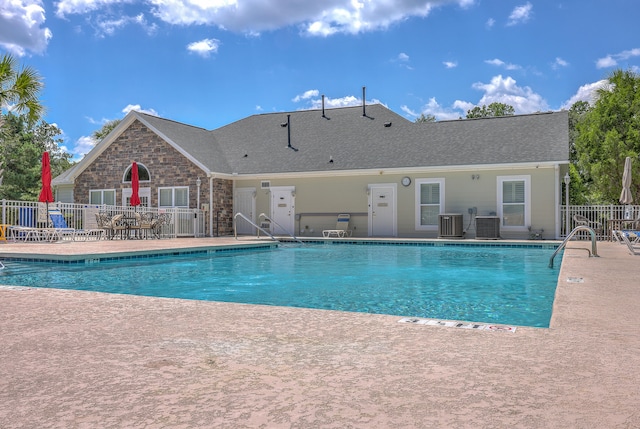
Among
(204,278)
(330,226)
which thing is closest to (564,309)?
(204,278)

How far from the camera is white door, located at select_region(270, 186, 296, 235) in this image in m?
21.4

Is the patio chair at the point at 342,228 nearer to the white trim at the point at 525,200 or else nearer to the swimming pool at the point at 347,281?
the white trim at the point at 525,200

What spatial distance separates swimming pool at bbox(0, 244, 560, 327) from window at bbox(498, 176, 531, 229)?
4.78 metres

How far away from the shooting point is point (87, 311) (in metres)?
4.73

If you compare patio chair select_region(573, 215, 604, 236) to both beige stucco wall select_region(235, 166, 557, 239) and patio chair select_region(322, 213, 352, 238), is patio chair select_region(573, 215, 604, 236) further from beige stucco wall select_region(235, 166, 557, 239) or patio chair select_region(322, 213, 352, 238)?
patio chair select_region(322, 213, 352, 238)

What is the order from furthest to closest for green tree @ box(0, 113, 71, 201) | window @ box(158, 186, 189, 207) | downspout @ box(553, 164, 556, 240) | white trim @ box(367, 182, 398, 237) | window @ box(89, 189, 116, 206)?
green tree @ box(0, 113, 71, 201), window @ box(89, 189, 116, 206), window @ box(158, 186, 189, 207), white trim @ box(367, 182, 398, 237), downspout @ box(553, 164, 556, 240)

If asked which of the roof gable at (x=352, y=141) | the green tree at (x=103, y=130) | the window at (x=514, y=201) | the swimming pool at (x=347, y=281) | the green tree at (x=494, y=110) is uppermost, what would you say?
the green tree at (x=494, y=110)

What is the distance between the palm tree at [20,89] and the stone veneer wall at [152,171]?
5.68 m

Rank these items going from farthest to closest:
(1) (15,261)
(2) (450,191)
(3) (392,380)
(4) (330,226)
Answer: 1. (4) (330,226)
2. (2) (450,191)
3. (1) (15,261)
4. (3) (392,380)

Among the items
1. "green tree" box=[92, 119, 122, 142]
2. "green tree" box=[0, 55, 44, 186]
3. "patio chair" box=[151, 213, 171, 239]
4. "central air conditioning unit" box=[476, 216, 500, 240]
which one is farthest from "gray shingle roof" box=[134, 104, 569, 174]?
"green tree" box=[92, 119, 122, 142]

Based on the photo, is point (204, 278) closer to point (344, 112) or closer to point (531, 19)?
point (344, 112)

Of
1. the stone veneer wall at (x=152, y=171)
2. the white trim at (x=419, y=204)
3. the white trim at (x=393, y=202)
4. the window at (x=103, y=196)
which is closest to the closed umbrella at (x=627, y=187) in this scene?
the white trim at (x=419, y=204)

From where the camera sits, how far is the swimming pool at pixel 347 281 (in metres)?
6.29

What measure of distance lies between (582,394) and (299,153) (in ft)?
65.8
